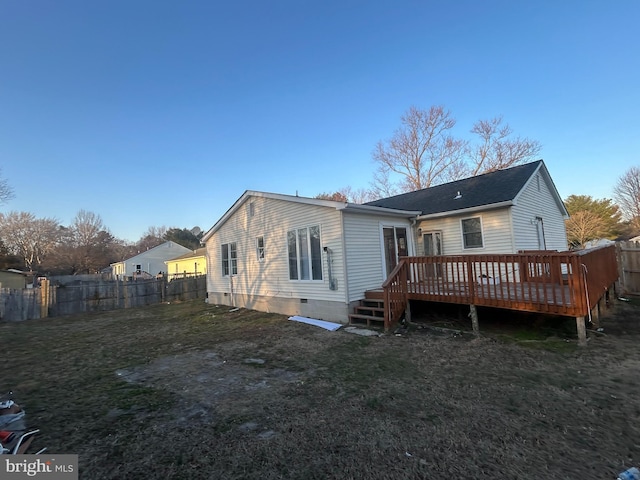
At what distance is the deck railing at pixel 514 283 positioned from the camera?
5.55 m

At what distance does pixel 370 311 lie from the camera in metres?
8.34

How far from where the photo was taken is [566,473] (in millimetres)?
2309

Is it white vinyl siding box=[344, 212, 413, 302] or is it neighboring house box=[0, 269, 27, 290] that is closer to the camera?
white vinyl siding box=[344, 212, 413, 302]

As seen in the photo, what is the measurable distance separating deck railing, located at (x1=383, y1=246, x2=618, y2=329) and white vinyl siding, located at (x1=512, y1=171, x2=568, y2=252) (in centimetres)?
204

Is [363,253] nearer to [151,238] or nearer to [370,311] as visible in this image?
[370,311]

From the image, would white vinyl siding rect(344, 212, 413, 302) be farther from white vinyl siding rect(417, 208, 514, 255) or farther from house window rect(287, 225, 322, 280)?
white vinyl siding rect(417, 208, 514, 255)

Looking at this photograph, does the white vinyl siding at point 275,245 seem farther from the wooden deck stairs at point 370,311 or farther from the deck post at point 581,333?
the deck post at point 581,333

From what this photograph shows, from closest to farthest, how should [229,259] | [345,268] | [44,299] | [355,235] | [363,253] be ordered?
[345,268] → [355,235] → [363,253] → [44,299] → [229,259]

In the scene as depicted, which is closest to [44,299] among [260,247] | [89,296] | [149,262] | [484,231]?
[89,296]

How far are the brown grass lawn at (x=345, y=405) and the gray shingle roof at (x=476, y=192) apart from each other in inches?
181

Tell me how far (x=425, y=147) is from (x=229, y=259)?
2058 centimetres

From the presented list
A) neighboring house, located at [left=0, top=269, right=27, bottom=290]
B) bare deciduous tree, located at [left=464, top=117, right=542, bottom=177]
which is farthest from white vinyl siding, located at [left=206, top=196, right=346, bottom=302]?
bare deciduous tree, located at [left=464, top=117, right=542, bottom=177]

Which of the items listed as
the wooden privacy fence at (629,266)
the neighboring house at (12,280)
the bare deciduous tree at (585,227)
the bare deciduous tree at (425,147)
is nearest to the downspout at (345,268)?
the wooden privacy fence at (629,266)

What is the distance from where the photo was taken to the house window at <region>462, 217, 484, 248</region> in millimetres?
10109
